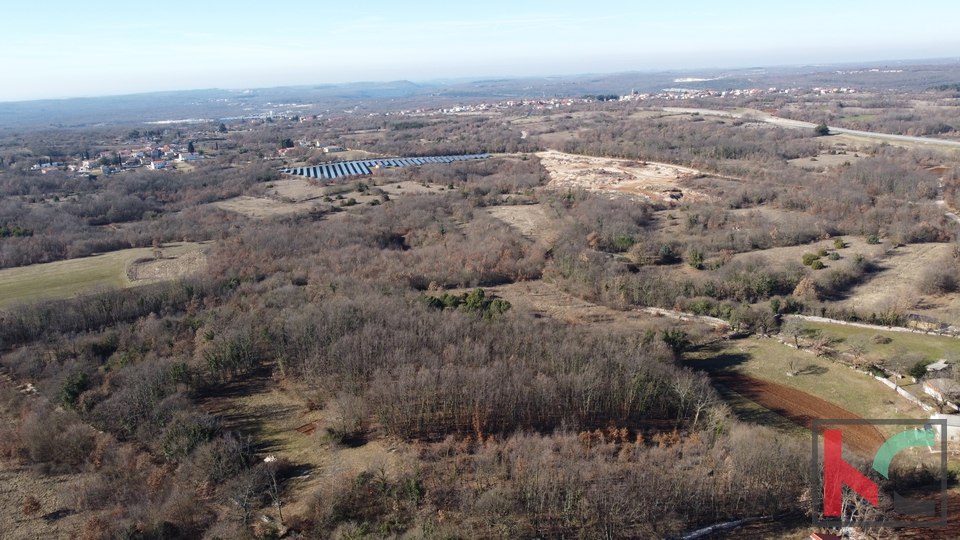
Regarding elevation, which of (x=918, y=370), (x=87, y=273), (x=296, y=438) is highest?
(x=87, y=273)

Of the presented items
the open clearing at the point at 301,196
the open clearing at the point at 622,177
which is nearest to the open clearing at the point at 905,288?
the open clearing at the point at 622,177

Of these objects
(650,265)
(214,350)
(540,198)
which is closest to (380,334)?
(214,350)

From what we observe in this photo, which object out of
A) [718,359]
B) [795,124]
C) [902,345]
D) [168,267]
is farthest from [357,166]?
[795,124]

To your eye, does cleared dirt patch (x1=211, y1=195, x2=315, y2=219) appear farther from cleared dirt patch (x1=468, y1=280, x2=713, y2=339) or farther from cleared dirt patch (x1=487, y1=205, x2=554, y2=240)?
cleared dirt patch (x1=468, y1=280, x2=713, y2=339)

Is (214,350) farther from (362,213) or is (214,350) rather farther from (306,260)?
(362,213)

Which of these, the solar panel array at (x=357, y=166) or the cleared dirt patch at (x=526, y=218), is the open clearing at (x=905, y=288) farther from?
the solar panel array at (x=357, y=166)

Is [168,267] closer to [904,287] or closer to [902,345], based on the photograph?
[902,345]
